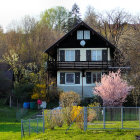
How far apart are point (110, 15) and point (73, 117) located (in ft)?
123

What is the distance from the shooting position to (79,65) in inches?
1480

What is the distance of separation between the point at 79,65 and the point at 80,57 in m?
1.41

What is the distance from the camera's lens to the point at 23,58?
170ft

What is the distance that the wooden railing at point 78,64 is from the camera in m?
37.3

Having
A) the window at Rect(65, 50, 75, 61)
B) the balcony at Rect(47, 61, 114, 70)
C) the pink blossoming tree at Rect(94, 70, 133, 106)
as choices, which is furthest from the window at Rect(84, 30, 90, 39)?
the pink blossoming tree at Rect(94, 70, 133, 106)

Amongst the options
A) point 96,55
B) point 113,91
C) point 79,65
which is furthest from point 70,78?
point 113,91

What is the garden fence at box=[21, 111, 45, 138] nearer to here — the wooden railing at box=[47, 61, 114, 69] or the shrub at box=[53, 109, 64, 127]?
the shrub at box=[53, 109, 64, 127]

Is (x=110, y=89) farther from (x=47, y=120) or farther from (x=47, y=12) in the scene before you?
(x=47, y=12)

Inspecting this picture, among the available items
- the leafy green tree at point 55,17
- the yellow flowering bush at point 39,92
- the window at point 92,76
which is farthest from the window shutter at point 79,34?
the leafy green tree at point 55,17

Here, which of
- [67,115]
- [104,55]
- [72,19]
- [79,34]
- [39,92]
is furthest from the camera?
[72,19]

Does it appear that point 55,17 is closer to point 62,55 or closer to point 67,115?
point 62,55

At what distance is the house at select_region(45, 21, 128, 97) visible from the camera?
1489 inches

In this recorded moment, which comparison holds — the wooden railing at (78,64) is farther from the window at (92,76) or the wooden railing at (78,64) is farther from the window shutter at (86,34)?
the window shutter at (86,34)

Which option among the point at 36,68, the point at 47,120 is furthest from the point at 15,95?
the point at 47,120
